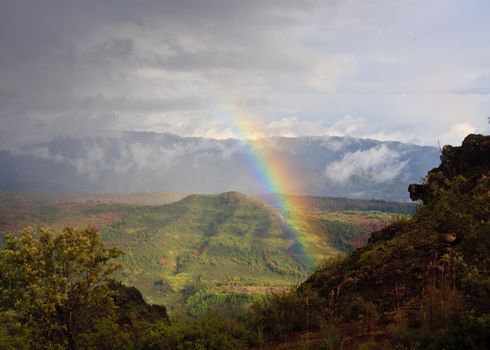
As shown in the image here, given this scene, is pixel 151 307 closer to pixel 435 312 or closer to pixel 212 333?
pixel 212 333

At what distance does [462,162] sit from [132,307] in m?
26.6

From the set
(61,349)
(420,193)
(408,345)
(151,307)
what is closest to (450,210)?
(408,345)

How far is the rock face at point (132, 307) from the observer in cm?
3000

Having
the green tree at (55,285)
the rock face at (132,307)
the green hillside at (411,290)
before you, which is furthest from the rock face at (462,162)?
the green tree at (55,285)

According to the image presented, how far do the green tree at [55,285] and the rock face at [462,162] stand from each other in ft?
73.7

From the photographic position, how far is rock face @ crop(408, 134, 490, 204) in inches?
1296

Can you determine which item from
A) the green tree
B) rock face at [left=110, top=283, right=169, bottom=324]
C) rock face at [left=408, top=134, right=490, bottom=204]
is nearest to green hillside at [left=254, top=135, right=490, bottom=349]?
rock face at [left=408, top=134, right=490, bottom=204]

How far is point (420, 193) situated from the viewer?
35.2 metres

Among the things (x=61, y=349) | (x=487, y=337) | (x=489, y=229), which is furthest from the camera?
(x=61, y=349)

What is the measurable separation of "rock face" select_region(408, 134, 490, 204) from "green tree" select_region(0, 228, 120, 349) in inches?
885

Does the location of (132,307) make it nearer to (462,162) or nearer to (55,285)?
(55,285)

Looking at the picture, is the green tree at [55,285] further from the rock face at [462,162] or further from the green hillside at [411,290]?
the rock face at [462,162]

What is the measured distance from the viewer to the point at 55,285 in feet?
69.9

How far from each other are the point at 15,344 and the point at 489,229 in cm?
1849
